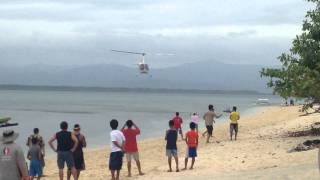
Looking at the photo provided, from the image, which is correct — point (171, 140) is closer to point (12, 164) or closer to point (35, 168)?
point (35, 168)

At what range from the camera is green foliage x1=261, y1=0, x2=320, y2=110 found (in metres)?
20.5

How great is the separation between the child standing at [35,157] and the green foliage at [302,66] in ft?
29.8

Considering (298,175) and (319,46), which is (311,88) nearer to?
(319,46)

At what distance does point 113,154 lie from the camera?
13.5 meters

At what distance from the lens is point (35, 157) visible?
15078 millimetres

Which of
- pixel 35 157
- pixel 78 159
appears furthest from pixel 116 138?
pixel 35 157

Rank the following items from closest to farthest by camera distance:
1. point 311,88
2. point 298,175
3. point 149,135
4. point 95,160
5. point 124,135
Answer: point 298,175, point 124,135, point 311,88, point 95,160, point 149,135

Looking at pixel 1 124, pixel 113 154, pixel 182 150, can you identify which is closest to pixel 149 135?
pixel 1 124

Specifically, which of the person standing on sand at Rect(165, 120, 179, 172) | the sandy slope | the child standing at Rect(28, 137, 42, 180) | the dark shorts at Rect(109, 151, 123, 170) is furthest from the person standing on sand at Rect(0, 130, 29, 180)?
the person standing on sand at Rect(165, 120, 179, 172)

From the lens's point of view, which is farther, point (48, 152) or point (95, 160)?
point (48, 152)

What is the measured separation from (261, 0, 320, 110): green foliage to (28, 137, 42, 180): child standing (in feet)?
29.8

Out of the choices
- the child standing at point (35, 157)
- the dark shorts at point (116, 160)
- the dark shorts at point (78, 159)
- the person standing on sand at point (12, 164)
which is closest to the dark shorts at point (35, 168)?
the child standing at point (35, 157)

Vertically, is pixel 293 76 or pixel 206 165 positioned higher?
pixel 293 76

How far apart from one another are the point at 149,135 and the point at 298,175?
28.7 meters
